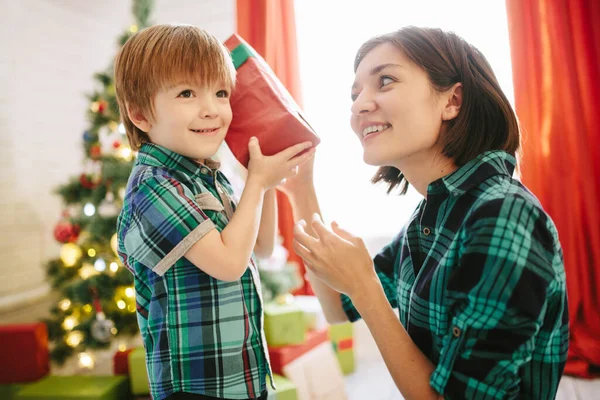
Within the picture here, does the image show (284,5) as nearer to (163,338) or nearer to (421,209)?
(421,209)

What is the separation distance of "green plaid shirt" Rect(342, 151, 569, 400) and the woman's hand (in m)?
0.12

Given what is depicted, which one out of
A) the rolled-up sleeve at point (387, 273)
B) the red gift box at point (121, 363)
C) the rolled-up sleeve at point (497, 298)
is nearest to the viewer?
the rolled-up sleeve at point (497, 298)

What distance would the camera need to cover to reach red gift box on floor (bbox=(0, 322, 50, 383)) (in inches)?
78.5

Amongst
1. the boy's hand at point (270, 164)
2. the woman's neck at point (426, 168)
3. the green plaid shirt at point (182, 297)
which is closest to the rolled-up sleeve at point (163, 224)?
the green plaid shirt at point (182, 297)

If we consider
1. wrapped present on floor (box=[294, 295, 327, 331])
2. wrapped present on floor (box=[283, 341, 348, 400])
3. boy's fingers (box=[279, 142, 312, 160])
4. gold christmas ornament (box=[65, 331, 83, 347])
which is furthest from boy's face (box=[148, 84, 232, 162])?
gold christmas ornament (box=[65, 331, 83, 347])

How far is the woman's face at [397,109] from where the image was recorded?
980 millimetres

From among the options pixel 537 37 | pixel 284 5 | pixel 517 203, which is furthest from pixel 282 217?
pixel 517 203

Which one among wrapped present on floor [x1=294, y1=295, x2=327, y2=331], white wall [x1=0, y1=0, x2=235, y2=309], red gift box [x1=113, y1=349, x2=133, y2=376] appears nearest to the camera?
red gift box [x1=113, y1=349, x2=133, y2=376]

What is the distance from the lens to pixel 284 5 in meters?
2.75

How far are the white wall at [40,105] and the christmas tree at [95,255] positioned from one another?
0.39 meters

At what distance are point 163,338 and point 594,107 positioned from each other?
2388mm

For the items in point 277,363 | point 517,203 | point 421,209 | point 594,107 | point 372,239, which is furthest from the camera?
point 372,239

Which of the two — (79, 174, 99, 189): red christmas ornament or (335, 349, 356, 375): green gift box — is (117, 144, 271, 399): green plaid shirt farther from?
(335, 349, 356, 375): green gift box

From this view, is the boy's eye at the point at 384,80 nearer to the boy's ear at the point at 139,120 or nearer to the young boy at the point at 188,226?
the young boy at the point at 188,226
